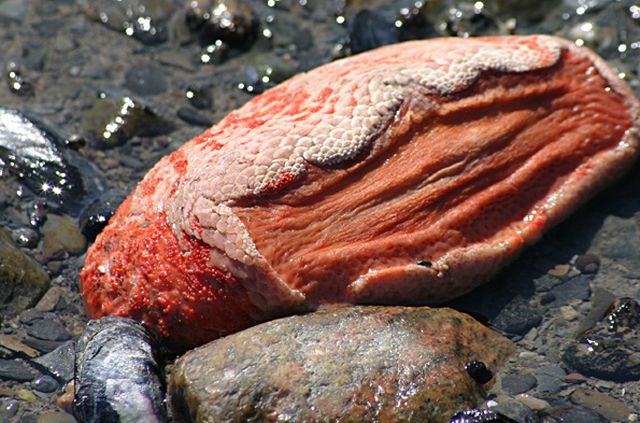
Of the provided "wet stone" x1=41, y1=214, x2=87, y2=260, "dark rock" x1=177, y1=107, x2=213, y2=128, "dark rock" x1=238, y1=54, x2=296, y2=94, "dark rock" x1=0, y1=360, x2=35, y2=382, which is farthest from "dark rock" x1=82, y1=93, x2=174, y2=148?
"dark rock" x1=0, y1=360, x2=35, y2=382

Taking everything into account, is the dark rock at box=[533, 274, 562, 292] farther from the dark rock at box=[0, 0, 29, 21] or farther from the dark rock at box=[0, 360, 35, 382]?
the dark rock at box=[0, 0, 29, 21]

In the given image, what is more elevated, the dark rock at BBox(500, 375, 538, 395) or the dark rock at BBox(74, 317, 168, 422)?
the dark rock at BBox(74, 317, 168, 422)

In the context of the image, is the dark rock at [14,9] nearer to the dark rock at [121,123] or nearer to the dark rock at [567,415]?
the dark rock at [121,123]

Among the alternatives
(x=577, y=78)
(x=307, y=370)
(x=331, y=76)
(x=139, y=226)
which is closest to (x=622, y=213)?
(x=577, y=78)

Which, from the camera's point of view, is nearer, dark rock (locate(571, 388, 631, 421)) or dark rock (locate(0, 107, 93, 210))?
dark rock (locate(571, 388, 631, 421))

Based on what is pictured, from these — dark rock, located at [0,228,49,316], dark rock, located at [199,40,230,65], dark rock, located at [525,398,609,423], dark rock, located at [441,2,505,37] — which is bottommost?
dark rock, located at [525,398,609,423]

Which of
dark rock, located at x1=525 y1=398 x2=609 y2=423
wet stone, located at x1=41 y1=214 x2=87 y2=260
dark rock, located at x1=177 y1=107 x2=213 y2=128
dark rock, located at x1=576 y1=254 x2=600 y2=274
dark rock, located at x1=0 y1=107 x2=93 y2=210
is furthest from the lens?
dark rock, located at x1=177 y1=107 x2=213 y2=128

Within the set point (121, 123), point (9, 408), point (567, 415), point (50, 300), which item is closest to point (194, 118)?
point (121, 123)

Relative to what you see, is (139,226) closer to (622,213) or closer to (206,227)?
(206,227)
